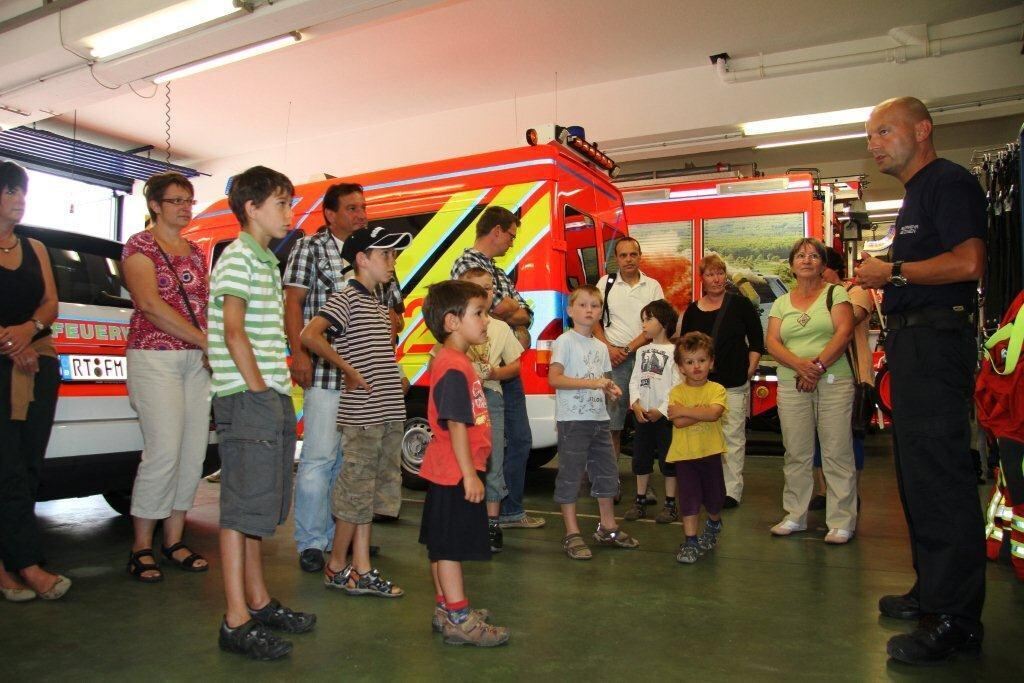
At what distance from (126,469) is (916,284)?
3.80 m

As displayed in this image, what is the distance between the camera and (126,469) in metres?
3.96

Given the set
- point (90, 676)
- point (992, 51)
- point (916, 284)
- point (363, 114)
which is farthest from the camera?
point (363, 114)

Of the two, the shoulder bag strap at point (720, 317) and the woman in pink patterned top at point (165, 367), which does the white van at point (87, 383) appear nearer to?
the woman in pink patterned top at point (165, 367)

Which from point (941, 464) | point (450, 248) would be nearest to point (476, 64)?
point (450, 248)

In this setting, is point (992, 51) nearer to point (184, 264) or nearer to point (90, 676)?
point (184, 264)

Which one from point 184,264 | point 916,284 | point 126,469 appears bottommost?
point 126,469

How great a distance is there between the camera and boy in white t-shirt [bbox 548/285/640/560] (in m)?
4.09

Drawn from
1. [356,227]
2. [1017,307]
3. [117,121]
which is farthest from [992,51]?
[117,121]

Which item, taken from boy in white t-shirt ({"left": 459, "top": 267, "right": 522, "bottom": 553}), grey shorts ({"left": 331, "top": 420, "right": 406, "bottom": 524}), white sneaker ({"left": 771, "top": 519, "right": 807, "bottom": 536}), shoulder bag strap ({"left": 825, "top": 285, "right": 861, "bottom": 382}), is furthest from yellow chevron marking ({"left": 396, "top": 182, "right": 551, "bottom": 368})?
white sneaker ({"left": 771, "top": 519, "right": 807, "bottom": 536})

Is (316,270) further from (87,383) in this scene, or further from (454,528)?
(454,528)

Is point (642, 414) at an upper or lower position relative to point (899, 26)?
lower

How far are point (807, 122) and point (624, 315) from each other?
6.39 metres

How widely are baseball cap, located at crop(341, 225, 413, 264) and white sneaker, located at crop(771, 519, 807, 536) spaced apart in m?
2.85

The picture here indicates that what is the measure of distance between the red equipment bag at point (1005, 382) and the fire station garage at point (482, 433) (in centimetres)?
1
